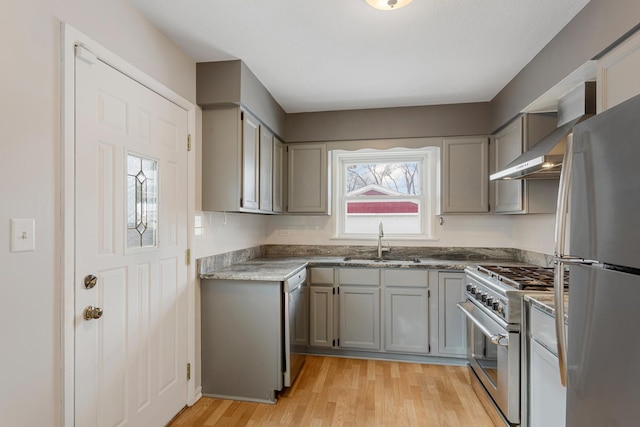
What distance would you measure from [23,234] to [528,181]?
3138 millimetres

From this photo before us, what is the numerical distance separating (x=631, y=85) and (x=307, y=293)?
8.32ft

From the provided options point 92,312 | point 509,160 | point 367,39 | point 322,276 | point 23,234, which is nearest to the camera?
point 23,234

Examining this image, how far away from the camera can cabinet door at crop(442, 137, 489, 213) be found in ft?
10.1

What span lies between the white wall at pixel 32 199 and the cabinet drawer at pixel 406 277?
92.9 inches

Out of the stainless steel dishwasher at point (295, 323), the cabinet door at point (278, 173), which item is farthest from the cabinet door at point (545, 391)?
the cabinet door at point (278, 173)

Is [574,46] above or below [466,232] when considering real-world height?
above

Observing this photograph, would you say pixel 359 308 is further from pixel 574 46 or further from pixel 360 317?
pixel 574 46

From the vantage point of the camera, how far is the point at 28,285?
1.17m

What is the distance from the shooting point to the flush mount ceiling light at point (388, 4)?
158cm

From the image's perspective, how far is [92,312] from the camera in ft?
4.71

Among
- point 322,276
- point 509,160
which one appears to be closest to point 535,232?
point 509,160

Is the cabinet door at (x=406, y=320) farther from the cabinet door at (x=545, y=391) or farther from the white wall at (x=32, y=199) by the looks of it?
the white wall at (x=32, y=199)

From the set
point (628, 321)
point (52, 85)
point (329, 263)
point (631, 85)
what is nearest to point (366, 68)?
point (631, 85)

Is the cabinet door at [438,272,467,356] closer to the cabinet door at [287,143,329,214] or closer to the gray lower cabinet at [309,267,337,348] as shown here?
the gray lower cabinet at [309,267,337,348]
